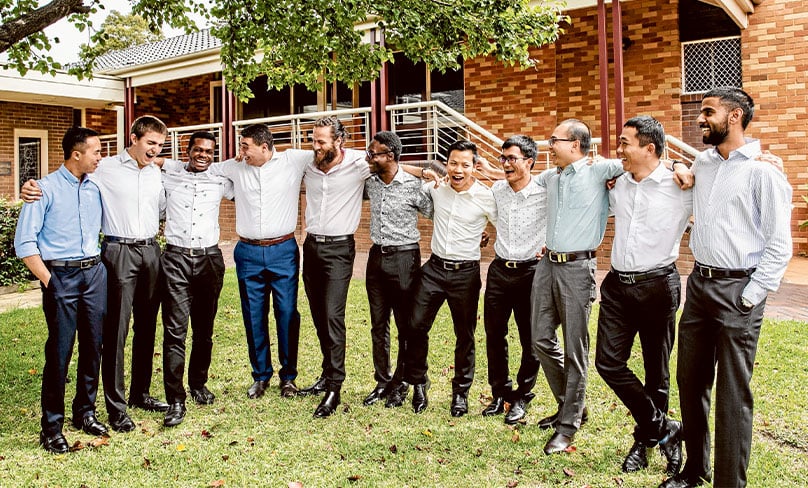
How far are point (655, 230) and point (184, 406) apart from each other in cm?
351

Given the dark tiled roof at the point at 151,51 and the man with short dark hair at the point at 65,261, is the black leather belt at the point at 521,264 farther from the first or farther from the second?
the dark tiled roof at the point at 151,51

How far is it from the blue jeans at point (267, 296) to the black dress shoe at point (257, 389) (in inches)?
1.6

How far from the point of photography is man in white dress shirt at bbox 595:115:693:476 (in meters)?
4.04

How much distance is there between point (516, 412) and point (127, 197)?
3111 millimetres

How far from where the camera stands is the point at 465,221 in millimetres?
5102

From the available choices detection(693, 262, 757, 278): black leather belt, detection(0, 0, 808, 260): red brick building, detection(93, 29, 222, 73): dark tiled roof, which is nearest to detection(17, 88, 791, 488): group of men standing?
detection(693, 262, 757, 278): black leather belt

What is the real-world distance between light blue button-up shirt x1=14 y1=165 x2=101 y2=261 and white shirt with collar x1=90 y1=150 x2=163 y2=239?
22 centimetres

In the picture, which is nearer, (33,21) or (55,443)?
(55,443)

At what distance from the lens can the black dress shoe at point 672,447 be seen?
4.08 m

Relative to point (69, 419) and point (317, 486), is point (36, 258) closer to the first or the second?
point (69, 419)

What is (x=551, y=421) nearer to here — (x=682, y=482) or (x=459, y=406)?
(x=459, y=406)

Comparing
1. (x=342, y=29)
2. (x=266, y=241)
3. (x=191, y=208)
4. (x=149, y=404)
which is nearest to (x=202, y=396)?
(x=149, y=404)

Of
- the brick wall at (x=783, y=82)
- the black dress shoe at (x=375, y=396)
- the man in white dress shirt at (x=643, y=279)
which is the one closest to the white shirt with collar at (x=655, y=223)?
the man in white dress shirt at (x=643, y=279)

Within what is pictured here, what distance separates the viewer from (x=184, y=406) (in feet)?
17.3
